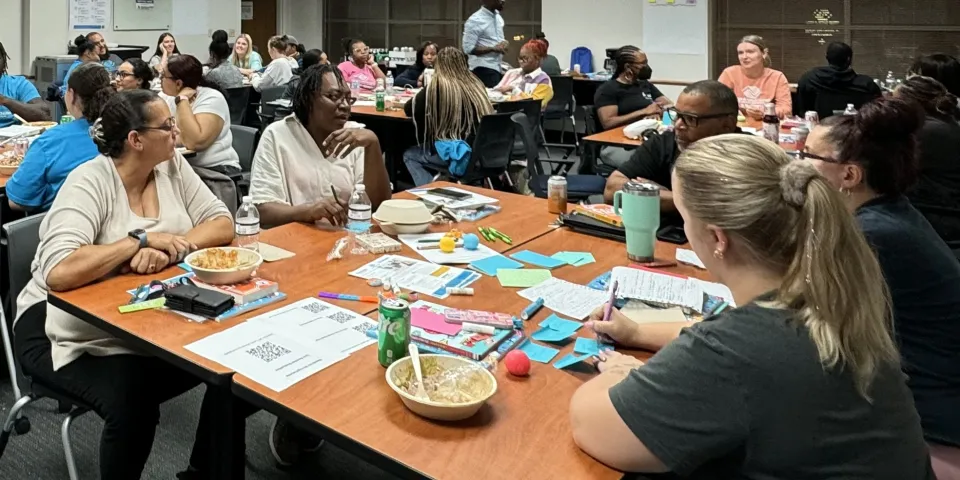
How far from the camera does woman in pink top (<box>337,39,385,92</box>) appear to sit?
7605mm

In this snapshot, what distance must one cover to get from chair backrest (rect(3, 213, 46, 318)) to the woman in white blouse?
5cm

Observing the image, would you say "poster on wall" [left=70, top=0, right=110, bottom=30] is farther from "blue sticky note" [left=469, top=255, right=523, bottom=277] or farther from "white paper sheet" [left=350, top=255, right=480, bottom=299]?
"blue sticky note" [left=469, top=255, right=523, bottom=277]

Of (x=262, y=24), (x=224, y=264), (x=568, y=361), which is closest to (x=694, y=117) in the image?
(x=568, y=361)

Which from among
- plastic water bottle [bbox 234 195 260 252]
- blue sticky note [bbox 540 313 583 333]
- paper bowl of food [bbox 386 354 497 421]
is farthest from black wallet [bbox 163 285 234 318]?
blue sticky note [bbox 540 313 583 333]

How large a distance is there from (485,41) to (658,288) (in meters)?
6.24

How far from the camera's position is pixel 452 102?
489 centimetres

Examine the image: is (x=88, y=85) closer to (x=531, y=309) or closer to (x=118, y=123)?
(x=118, y=123)

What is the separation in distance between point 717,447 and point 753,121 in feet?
15.1

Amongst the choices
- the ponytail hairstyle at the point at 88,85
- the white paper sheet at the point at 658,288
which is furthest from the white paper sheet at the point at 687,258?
the ponytail hairstyle at the point at 88,85

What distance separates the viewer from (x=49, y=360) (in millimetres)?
2068

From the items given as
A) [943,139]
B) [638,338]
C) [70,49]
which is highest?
[70,49]

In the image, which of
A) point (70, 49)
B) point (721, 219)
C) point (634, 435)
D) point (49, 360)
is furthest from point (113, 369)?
point (70, 49)

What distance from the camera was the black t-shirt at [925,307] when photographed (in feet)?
5.66

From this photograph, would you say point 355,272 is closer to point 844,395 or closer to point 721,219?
point 721,219
